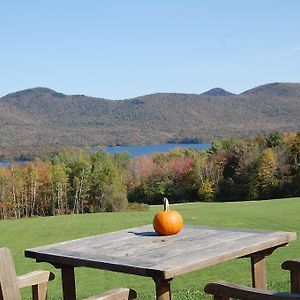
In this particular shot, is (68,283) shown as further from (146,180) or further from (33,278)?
(146,180)

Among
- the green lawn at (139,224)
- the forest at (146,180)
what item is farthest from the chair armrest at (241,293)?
the forest at (146,180)

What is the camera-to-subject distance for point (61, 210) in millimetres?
54844

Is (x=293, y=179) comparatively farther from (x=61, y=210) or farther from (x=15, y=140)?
(x=15, y=140)

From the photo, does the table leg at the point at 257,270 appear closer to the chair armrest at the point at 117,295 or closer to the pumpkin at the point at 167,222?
the pumpkin at the point at 167,222

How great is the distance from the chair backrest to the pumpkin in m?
1.66

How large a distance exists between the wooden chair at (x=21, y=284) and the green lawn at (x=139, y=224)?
10.2 ft

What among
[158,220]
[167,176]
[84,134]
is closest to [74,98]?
[84,134]

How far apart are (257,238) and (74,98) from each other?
13447 cm

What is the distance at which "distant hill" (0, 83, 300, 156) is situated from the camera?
3974 inches

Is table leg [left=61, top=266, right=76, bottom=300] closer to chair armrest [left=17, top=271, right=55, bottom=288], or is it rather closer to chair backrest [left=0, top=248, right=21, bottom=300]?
chair armrest [left=17, top=271, right=55, bottom=288]

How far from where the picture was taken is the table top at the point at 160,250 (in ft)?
10.7

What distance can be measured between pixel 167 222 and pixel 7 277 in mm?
1734

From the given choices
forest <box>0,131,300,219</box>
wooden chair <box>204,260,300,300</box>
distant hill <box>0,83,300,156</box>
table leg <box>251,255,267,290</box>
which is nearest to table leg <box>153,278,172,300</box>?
wooden chair <box>204,260,300,300</box>

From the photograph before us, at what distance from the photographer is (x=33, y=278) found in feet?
12.7
